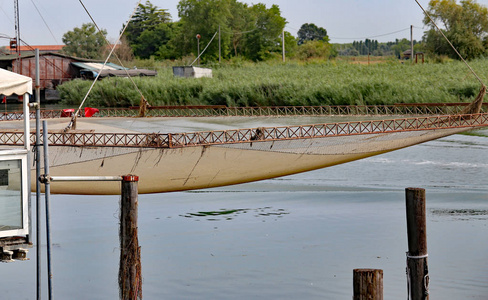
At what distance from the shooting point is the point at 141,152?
13.7m

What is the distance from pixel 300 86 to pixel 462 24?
1902 centimetres

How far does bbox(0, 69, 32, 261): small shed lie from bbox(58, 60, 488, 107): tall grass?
24.0 m

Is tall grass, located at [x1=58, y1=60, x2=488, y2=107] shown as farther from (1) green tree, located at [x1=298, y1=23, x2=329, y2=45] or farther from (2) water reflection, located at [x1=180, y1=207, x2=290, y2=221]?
(1) green tree, located at [x1=298, y1=23, x2=329, y2=45]

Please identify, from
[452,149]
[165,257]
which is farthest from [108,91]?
[165,257]

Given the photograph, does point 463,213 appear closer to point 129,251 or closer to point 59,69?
point 129,251

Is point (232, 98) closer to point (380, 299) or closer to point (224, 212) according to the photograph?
point (224, 212)

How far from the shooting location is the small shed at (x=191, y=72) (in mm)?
42781

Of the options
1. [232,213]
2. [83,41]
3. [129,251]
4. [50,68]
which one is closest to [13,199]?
[129,251]

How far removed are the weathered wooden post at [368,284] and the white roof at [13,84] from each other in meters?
4.28

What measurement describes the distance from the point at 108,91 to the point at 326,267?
102 feet

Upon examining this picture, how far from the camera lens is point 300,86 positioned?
34250 millimetres

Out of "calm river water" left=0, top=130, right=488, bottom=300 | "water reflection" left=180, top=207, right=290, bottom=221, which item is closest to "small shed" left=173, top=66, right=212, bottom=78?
"calm river water" left=0, top=130, right=488, bottom=300

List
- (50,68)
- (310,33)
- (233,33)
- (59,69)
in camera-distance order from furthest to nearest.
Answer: (310,33) < (233,33) < (59,69) < (50,68)

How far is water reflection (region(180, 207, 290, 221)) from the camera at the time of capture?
52.3 ft
